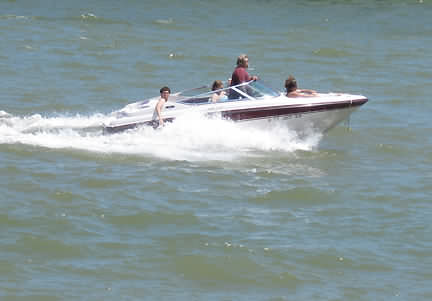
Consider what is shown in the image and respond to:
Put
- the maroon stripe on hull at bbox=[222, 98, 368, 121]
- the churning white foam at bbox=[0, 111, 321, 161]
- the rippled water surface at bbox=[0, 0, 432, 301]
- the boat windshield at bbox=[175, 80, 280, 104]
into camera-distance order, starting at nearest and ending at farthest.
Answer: the rippled water surface at bbox=[0, 0, 432, 301] < the churning white foam at bbox=[0, 111, 321, 161] < the maroon stripe on hull at bbox=[222, 98, 368, 121] < the boat windshield at bbox=[175, 80, 280, 104]

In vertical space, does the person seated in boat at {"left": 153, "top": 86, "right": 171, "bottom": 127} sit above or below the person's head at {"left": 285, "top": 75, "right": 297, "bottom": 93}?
below

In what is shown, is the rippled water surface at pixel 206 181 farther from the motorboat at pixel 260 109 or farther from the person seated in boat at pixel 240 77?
the person seated in boat at pixel 240 77

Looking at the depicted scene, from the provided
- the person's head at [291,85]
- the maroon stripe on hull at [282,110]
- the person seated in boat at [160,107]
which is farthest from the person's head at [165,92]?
the person's head at [291,85]

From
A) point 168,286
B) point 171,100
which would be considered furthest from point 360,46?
point 168,286

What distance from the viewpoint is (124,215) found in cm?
1503

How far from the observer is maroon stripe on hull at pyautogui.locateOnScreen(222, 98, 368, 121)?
18844 mm

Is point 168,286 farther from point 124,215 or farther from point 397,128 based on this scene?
point 397,128

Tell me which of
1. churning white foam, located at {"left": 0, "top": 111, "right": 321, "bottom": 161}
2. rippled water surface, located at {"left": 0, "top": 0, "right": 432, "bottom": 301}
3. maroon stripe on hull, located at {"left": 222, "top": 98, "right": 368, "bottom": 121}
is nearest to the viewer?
rippled water surface, located at {"left": 0, "top": 0, "right": 432, "bottom": 301}

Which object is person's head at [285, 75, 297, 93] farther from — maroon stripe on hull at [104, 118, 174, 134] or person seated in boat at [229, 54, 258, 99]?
maroon stripe on hull at [104, 118, 174, 134]

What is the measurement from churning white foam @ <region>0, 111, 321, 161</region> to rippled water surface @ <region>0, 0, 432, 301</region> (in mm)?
31

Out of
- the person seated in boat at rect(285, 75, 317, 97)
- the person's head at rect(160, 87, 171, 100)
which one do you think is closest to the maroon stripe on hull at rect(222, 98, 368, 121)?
the person seated in boat at rect(285, 75, 317, 97)

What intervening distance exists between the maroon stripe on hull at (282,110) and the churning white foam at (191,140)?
18 cm

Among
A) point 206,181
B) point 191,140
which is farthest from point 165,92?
point 206,181

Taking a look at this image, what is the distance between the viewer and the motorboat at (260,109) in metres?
18.9
